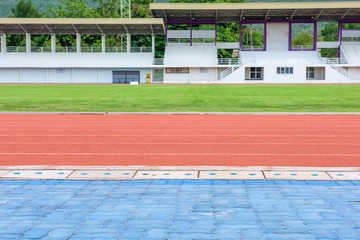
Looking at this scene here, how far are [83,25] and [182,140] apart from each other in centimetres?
5211

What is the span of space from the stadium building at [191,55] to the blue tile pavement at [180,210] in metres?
49.8

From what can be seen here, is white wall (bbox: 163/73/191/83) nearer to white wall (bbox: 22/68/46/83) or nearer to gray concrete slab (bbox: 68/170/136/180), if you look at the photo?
Answer: white wall (bbox: 22/68/46/83)

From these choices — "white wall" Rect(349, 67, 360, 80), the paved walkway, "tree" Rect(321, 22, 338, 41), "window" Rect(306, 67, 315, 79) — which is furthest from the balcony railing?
the paved walkway

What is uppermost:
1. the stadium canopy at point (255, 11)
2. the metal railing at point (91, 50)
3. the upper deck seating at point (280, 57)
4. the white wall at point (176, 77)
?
the stadium canopy at point (255, 11)

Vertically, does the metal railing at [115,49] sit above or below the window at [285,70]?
above

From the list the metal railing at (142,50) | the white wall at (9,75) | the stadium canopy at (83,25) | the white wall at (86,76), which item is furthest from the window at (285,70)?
the white wall at (9,75)

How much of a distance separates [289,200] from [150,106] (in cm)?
1612

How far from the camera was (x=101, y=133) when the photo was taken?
1225cm

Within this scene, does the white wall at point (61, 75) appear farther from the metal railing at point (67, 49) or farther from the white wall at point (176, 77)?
the white wall at point (176, 77)

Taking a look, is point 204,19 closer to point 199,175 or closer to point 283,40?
point 283,40

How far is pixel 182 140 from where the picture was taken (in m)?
10.9

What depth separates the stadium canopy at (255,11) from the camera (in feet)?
186

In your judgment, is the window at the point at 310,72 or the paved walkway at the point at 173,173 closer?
the paved walkway at the point at 173,173

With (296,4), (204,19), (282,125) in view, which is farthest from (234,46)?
(282,125)
